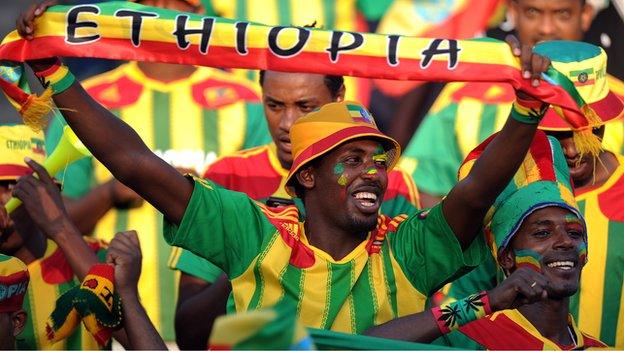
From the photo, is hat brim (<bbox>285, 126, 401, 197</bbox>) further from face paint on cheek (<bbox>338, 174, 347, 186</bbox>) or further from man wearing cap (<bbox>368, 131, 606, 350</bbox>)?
man wearing cap (<bbox>368, 131, 606, 350</bbox>)

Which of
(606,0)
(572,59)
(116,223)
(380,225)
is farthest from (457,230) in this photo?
(606,0)

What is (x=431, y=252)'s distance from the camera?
6375 millimetres

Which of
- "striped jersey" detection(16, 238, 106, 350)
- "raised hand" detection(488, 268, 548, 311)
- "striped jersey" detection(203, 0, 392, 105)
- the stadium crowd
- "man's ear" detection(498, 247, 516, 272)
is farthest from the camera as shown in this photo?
"striped jersey" detection(203, 0, 392, 105)

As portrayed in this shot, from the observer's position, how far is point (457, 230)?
6328 mm

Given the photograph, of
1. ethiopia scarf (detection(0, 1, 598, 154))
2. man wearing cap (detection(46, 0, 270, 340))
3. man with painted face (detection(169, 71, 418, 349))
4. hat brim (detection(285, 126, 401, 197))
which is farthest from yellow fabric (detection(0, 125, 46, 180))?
hat brim (detection(285, 126, 401, 197))

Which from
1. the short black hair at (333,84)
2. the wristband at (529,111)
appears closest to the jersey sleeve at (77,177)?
the short black hair at (333,84)

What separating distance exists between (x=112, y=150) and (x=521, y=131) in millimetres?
1395

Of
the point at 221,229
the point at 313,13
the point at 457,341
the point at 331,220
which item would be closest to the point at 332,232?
the point at 331,220

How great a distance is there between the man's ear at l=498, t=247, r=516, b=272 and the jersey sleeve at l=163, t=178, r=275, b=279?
2.85 ft

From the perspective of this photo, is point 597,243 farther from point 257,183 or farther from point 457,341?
point 257,183

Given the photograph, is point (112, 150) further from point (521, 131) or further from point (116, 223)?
point (116, 223)

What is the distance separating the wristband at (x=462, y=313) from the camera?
6141 millimetres

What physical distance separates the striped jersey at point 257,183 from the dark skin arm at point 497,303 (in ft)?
4.07

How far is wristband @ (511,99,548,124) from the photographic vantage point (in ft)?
20.1
